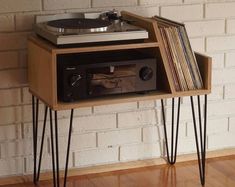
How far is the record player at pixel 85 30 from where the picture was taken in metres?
2.20

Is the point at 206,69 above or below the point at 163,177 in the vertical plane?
above

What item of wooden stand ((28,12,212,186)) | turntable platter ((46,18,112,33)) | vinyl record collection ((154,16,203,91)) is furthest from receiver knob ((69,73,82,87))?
vinyl record collection ((154,16,203,91))

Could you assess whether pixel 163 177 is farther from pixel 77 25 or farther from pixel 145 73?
pixel 77 25

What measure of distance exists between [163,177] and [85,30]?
0.81 m

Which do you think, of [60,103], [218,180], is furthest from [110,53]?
[218,180]

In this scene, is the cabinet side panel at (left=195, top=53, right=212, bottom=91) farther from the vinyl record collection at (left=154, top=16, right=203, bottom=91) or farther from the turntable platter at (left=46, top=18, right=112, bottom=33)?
the turntable platter at (left=46, top=18, right=112, bottom=33)

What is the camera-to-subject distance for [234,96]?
2.91 m

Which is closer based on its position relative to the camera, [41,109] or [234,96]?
[41,109]

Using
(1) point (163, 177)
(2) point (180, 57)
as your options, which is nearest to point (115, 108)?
(1) point (163, 177)

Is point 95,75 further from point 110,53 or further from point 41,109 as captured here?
point 41,109

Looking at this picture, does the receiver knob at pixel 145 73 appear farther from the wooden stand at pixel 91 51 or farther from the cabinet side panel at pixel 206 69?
the cabinet side panel at pixel 206 69

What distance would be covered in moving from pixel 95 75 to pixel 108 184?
59cm

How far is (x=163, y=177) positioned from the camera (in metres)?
2.66

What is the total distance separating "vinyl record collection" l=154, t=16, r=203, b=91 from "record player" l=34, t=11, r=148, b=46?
112 mm
